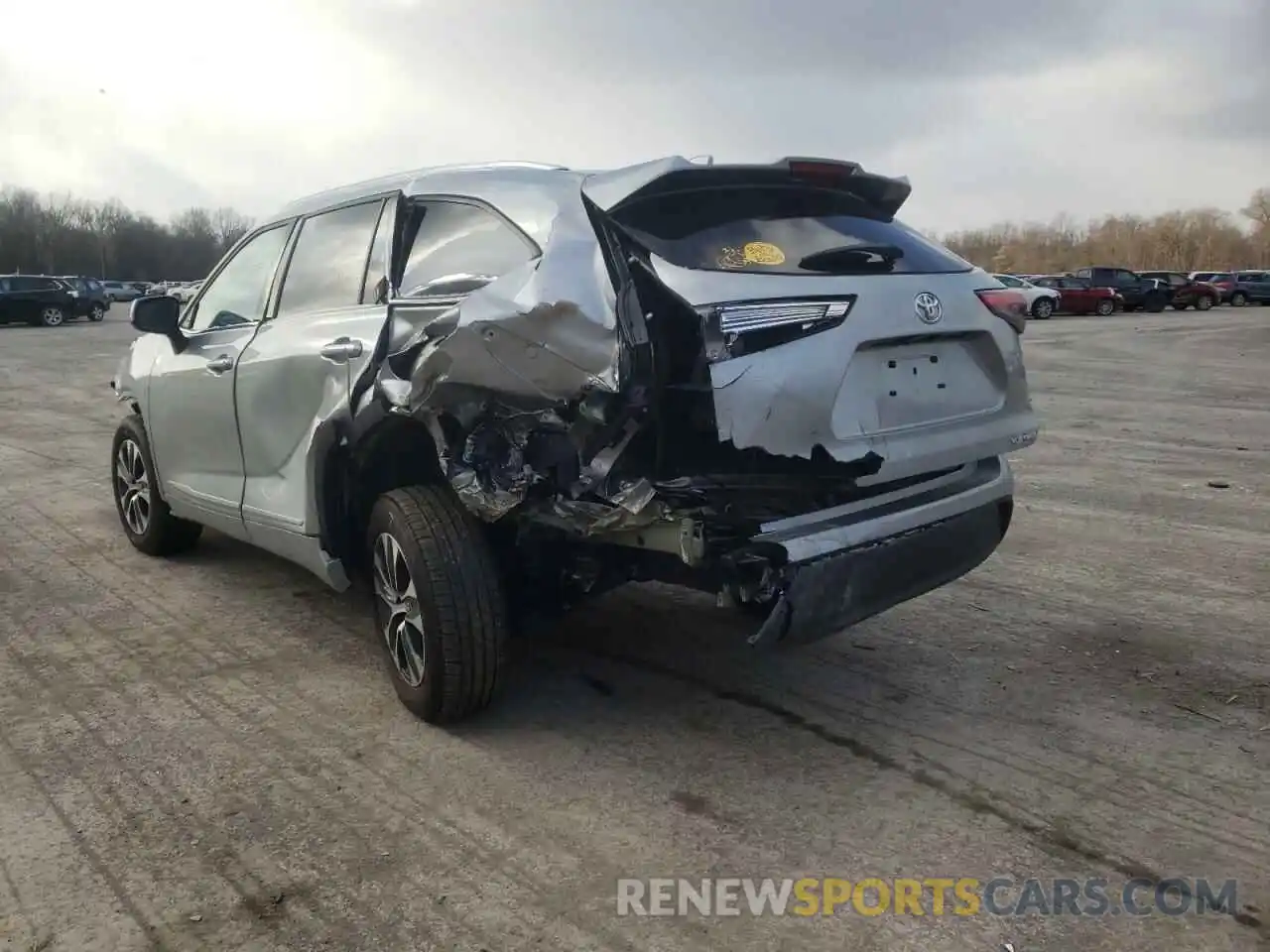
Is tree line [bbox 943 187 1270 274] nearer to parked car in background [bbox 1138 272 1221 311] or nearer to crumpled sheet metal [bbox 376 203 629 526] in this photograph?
parked car in background [bbox 1138 272 1221 311]

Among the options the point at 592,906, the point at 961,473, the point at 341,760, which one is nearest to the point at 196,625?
the point at 341,760

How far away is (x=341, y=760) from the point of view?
338cm

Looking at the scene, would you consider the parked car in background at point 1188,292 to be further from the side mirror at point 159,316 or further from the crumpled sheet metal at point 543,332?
the crumpled sheet metal at point 543,332

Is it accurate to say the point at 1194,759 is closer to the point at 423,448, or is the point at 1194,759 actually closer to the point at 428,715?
the point at 428,715

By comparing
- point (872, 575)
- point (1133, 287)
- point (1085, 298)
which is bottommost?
point (872, 575)

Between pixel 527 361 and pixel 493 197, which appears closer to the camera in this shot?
pixel 527 361

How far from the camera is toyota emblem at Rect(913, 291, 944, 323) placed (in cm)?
328

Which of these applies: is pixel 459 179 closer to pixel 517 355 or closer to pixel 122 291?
pixel 517 355

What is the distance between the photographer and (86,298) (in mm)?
36062

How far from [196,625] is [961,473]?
3419 millimetres

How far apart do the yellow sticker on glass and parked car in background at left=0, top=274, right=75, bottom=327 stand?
36.4m

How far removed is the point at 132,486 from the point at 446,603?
341 centimetres

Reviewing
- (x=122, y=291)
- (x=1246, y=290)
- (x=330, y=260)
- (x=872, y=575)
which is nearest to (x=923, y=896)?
(x=872, y=575)

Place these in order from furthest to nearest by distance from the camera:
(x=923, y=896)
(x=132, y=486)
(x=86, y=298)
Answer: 1. (x=86, y=298)
2. (x=132, y=486)
3. (x=923, y=896)
